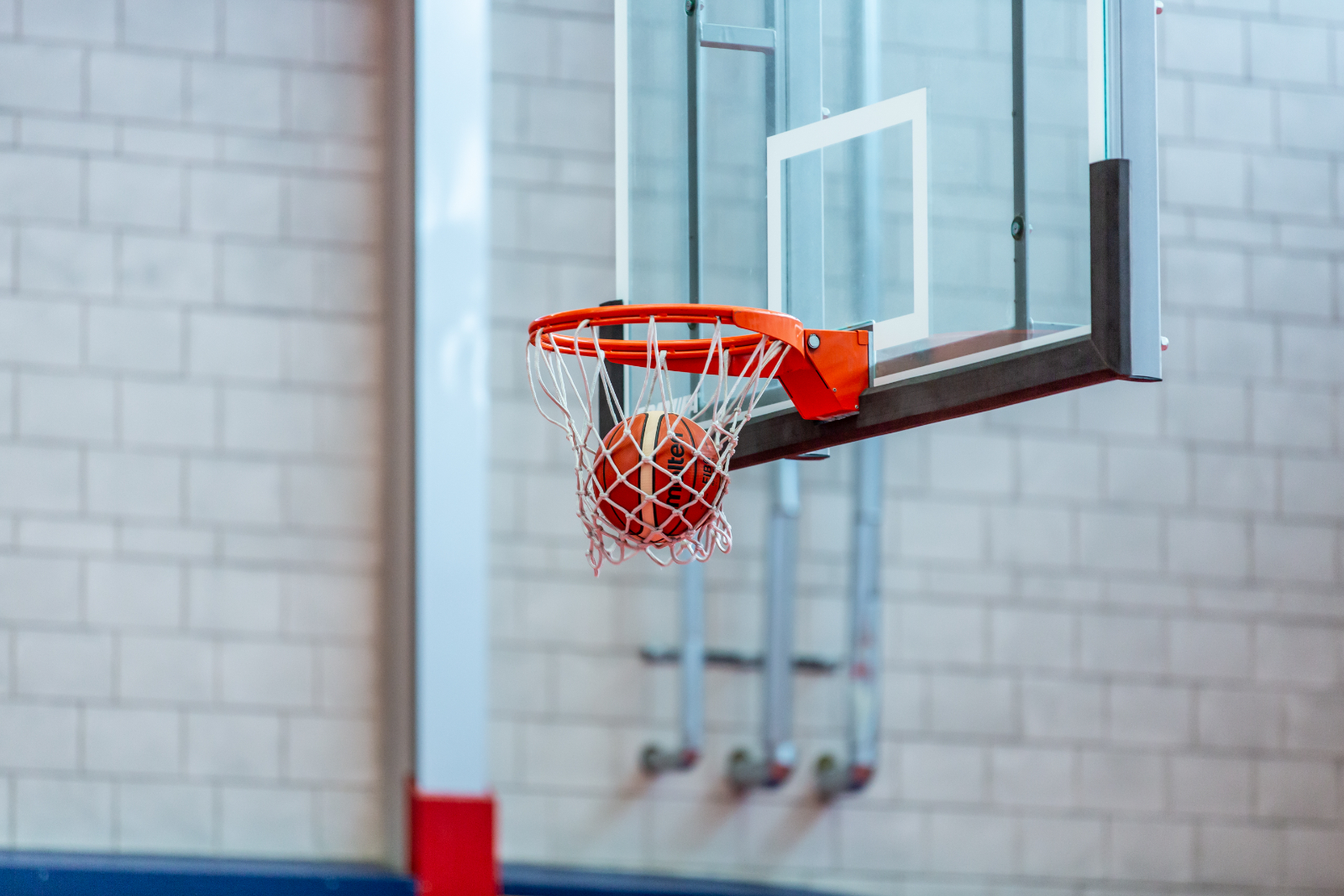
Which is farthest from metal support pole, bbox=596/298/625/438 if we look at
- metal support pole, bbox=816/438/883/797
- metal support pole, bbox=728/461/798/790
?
metal support pole, bbox=816/438/883/797

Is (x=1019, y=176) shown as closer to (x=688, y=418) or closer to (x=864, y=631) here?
(x=688, y=418)

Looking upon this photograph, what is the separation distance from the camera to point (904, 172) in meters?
2.50

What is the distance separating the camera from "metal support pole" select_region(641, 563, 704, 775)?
14.7 ft

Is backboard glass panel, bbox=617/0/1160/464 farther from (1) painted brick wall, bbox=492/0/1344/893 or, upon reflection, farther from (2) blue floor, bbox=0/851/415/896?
(2) blue floor, bbox=0/851/415/896

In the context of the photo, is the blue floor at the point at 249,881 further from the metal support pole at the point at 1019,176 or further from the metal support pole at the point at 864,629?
the metal support pole at the point at 1019,176

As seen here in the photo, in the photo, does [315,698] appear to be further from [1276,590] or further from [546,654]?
[1276,590]

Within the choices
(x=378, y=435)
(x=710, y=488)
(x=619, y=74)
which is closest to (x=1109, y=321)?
(x=710, y=488)

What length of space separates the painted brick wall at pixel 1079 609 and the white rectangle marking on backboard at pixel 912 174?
6.22 ft

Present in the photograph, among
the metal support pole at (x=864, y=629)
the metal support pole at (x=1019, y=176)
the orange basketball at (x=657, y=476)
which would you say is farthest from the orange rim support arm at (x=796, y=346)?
the metal support pole at (x=864, y=629)

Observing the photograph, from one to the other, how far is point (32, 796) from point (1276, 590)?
380cm

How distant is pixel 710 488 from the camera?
254 cm

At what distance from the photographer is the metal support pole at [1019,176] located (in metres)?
2.28

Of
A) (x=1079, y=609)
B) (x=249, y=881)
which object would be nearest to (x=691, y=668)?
(x=1079, y=609)

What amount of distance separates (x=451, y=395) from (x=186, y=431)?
840mm
